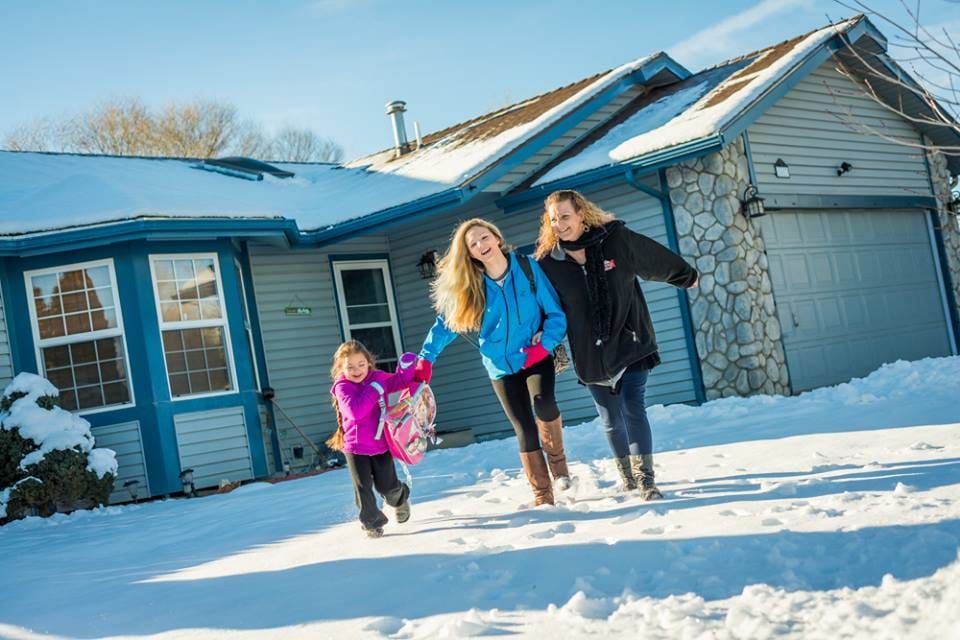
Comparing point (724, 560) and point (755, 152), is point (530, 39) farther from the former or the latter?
point (724, 560)

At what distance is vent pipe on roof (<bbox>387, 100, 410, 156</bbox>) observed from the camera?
53.5 feet

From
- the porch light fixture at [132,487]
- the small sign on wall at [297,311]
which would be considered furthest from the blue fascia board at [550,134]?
the porch light fixture at [132,487]

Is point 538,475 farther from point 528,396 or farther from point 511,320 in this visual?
point 511,320

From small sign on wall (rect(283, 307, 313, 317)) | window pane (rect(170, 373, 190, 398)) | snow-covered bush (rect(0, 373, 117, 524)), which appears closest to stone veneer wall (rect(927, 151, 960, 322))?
small sign on wall (rect(283, 307, 313, 317))

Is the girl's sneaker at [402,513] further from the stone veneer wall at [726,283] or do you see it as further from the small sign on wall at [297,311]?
the small sign on wall at [297,311]

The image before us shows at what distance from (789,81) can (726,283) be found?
2.84 m

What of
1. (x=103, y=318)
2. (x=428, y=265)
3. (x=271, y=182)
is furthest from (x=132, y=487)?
(x=271, y=182)

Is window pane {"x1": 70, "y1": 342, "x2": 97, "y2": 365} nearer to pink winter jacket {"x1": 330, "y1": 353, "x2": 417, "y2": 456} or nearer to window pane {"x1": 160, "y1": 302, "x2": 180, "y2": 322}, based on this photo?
window pane {"x1": 160, "y1": 302, "x2": 180, "y2": 322}

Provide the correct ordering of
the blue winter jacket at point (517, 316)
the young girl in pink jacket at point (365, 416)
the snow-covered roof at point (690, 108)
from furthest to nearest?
the snow-covered roof at point (690, 108) < the young girl in pink jacket at point (365, 416) < the blue winter jacket at point (517, 316)

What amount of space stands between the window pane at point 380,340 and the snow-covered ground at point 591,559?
19.8 ft

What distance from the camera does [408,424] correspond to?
19.6 feet

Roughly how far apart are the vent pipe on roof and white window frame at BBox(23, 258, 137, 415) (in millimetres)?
6177

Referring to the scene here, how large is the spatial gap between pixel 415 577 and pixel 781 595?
1.69m

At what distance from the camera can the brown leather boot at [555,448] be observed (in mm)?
5961
